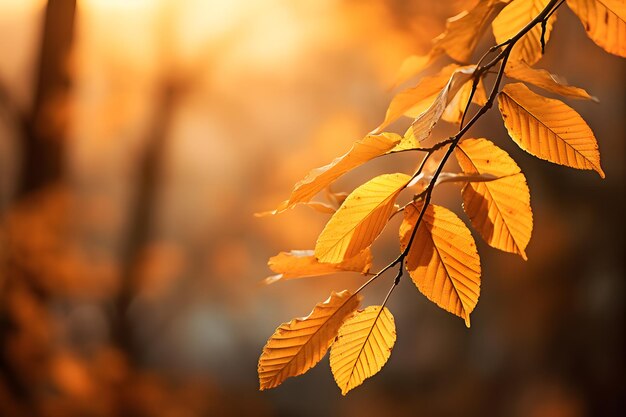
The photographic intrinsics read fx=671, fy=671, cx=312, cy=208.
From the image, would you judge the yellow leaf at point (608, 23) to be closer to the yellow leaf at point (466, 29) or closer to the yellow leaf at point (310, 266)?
the yellow leaf at point (466, 29)

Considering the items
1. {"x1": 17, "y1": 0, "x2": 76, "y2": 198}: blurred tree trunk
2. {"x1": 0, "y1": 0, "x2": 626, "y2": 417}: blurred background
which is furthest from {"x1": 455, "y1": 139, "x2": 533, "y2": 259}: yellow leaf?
{"x1": 17, "y1": 0, "x2": 76, "y2": 198}: blurred tree trunk

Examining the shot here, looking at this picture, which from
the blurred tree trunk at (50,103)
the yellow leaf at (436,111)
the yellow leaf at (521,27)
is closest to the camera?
the yellow leaf at (436,111)

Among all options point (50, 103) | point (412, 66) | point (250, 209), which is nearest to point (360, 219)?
point (412, 66)

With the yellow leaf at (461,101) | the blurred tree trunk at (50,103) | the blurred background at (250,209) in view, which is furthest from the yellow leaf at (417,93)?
the blurred tree trunk at (50,103)

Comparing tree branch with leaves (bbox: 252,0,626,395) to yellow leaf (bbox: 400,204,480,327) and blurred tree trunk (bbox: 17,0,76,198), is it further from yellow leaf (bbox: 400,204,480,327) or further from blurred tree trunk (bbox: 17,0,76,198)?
blurred tree trunk (bbox: 17,0,76,198)

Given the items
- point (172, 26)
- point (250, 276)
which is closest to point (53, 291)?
point (250, 276)

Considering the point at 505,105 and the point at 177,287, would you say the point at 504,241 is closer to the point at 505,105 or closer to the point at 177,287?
the point at 505,105
